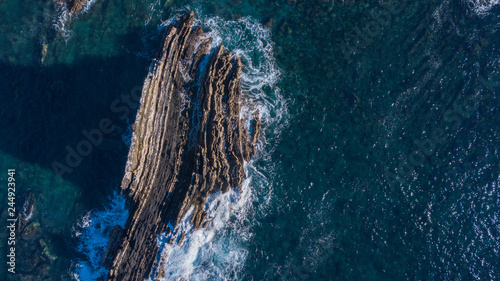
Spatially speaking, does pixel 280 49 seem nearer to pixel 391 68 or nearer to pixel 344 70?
pixel 344 70

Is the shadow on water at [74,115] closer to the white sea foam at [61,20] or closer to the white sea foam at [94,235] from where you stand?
the white sea foam at [94,235]

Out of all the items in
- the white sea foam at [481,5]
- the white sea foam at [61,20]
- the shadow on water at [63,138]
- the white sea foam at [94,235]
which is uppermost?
the white sea foam at [481,5]

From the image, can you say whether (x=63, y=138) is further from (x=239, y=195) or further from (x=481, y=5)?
(x=481, y=5)

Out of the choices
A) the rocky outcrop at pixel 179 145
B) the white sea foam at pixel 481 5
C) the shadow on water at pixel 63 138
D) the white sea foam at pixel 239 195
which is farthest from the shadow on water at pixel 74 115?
the white sea foam at pixel 481 5

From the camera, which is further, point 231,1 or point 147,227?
point 231,1

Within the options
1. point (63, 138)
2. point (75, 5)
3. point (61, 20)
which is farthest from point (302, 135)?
point (61, 20)

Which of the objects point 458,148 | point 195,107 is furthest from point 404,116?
point 195,107
